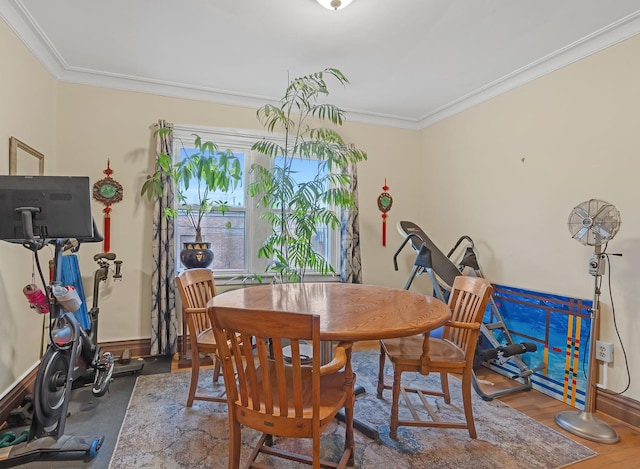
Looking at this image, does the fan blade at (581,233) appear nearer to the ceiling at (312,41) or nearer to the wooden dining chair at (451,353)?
the wooden dining chair at (451,353)

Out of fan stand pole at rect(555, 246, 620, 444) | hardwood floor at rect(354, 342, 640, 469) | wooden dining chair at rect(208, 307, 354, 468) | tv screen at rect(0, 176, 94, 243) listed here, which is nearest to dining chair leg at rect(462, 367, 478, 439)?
hardwood floor at rect(354, 342, 640, 469)

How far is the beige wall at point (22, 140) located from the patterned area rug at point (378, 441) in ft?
2.70

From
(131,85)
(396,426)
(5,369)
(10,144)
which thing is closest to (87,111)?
(131,85)

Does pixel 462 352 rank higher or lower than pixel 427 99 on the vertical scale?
lower

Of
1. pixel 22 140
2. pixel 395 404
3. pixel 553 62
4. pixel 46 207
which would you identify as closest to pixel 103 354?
pixel 46 207

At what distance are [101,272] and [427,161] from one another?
3543 millimetres

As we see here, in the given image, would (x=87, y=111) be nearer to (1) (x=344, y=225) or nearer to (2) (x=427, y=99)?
(1) (x=344, y=225)

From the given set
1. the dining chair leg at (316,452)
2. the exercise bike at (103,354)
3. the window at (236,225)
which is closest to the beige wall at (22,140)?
the exercise bike at (103,354)

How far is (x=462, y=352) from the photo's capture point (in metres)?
2.11

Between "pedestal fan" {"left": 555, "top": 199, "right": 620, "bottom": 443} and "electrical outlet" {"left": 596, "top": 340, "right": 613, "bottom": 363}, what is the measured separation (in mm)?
162

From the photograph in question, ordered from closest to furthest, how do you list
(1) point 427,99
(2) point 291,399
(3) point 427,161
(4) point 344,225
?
1. (2) point 291,399
2. (1) point 427,99
3. (4) point 344,225
4. (3) point 427,161

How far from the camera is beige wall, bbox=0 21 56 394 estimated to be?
2.17 meters

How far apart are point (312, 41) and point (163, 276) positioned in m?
2.32

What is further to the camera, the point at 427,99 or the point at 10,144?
the point at 427,99
